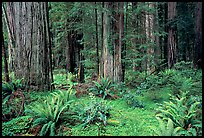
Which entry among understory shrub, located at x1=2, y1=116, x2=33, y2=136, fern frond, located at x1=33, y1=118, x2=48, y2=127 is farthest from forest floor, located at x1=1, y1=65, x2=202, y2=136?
understory shrub, located at x1=2, y1=116, x2=33, y2=136

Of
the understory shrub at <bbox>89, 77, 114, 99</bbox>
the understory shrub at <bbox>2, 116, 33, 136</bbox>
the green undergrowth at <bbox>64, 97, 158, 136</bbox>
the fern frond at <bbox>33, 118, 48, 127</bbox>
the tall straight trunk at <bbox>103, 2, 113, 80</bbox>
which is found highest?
the tall straight trunk at <bbox>103, 2, 113, 80</bbox>

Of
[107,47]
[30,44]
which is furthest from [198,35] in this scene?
[30,44]

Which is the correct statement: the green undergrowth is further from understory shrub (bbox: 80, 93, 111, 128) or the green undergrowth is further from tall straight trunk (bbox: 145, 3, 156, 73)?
tall straight trunk (bbox: 145, 3, 156, 73)

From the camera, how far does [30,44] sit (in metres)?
5.92

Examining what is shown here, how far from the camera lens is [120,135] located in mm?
3668

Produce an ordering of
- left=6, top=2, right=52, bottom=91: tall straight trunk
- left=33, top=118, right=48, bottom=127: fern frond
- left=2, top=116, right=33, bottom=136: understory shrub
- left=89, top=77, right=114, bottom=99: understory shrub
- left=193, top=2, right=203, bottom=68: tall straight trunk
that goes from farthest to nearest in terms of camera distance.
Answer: left=193, top=2, right=203, bottom=68: tall straight trunk
left=89, top=77, right=114, bottom=99: understory shrub
left=6, top=2, right=52, bottom=91: tall straight trunk
left=33, top=118, right=48, bottom=127: fern frond
left=2, top=116, right=33, bottom=136: understory shrub

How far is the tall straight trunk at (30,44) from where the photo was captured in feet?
19.3

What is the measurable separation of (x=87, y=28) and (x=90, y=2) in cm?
133

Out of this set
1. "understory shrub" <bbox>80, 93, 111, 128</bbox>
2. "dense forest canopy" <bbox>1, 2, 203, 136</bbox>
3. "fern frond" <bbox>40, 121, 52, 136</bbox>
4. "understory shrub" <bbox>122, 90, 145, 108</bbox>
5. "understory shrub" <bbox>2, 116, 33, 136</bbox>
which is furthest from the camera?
"understory shrub" <bbox>122, 90, 145, 108</bbox>

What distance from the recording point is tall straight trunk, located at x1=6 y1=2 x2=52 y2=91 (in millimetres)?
5871

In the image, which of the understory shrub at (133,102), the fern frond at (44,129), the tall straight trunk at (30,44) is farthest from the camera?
the tall straight trunk at (30,44)

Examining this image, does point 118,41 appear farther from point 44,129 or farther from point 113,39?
point 44,129

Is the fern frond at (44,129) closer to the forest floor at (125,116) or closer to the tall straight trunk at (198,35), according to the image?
the forest floor at (125,116)

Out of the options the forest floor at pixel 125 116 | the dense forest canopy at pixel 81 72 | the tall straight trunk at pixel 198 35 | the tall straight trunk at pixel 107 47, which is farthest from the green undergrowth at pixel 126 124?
the tall straight trunk at pixel 198 35
